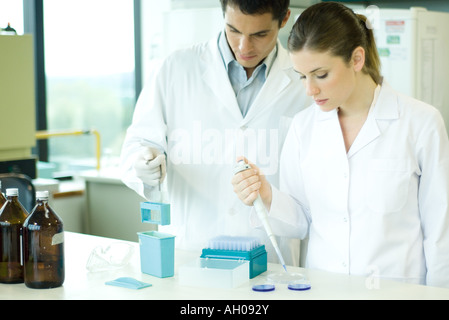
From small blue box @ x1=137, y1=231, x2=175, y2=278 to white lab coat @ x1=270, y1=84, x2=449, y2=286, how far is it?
347mm

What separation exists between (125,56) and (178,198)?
3035mm

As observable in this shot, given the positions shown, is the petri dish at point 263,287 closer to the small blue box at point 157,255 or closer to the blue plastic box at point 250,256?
the blue plastic box at point 250,256

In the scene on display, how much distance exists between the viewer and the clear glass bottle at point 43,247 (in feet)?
4.92

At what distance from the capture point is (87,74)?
15.4 feet

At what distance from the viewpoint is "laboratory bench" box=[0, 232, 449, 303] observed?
1431 mm

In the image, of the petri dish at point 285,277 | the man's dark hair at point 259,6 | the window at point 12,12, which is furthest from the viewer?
the window at point 12,12

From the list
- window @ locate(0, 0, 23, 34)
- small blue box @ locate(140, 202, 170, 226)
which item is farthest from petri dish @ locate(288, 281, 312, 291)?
window @ locate(0, 0, 23, 34)

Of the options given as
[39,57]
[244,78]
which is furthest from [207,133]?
[39,57]

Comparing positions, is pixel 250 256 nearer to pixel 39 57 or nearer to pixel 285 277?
pixel 285 277

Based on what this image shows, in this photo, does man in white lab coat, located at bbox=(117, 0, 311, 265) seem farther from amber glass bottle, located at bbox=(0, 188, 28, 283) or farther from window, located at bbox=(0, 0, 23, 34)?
window, located at bbox=(0, 0, 23, 34)

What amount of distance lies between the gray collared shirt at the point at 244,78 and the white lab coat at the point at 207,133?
0.03 m

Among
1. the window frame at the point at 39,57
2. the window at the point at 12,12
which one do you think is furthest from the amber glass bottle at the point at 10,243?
the window frame at the point at 39,57

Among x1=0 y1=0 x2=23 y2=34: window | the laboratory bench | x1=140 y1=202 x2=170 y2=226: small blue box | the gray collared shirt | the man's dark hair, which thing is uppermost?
x1=0 y1=0 x2=23 y2=34: window

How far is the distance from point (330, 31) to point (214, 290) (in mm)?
757
